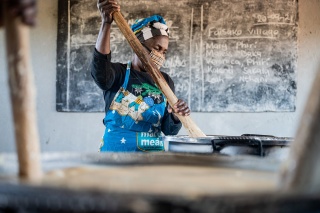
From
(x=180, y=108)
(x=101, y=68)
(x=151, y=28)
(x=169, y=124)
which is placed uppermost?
(x=151, y=28)

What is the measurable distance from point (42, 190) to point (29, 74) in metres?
0.31

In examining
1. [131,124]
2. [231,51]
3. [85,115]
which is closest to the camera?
[131,124]

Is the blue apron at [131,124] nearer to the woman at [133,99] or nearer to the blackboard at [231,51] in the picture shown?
the woman at [133,99]

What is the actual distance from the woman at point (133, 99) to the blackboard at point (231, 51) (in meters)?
2.21

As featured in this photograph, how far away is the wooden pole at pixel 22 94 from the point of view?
3.15ft

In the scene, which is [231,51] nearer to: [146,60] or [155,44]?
[155,44]

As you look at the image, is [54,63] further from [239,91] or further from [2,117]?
[239,91]

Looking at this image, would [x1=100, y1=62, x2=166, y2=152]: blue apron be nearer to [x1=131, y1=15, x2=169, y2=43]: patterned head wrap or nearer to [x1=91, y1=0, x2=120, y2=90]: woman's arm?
[x1=91, y1=0, x2=120, y2=90]: woman's arm

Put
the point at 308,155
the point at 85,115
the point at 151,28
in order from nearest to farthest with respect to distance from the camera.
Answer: the point at 308,155, the point at 151,28, the point at 85,115

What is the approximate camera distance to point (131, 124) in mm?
2867

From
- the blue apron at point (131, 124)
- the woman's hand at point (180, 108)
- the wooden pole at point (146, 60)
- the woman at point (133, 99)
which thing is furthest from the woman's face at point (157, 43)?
the woman's hand at point (180, 108)

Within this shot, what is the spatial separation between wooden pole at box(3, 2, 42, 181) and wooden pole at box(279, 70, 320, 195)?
0.55m

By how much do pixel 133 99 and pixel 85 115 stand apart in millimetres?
2564

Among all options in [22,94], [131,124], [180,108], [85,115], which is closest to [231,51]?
[85,115]
